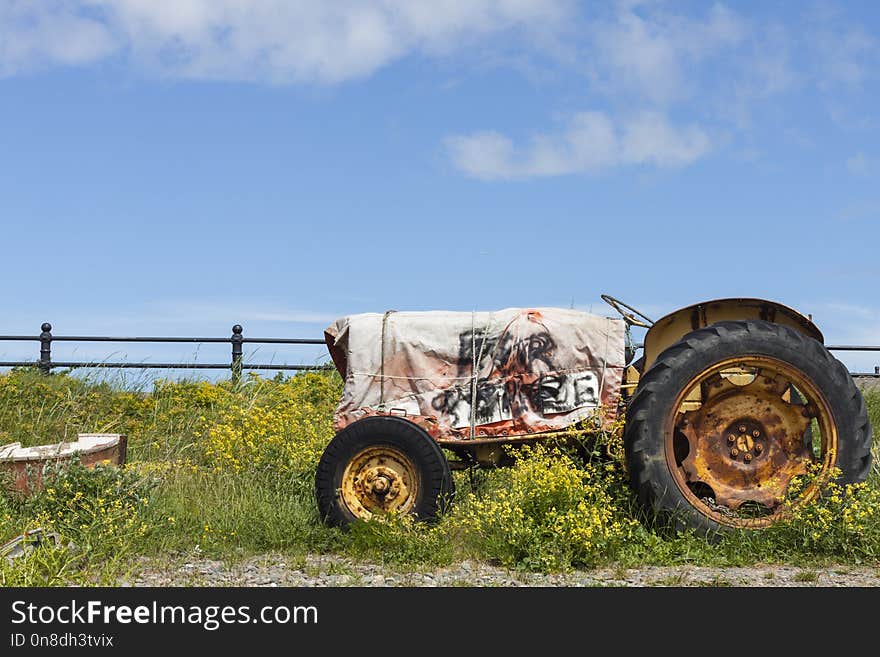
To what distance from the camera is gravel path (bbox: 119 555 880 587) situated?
18.3ft

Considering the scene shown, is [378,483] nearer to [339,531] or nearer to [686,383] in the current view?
[339,531]

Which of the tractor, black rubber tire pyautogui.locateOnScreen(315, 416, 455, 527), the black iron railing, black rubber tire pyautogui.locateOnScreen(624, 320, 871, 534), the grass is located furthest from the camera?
the black iron railing

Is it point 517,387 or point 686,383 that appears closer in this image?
point 686,383

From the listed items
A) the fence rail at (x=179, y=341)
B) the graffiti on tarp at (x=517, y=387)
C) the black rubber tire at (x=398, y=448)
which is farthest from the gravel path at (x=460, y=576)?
the fence rail at (x=179, y=341)

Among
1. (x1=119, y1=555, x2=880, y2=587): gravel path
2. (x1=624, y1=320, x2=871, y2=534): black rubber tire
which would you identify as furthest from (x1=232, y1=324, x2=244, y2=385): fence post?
(x1=624, y1=320, x2=871, y2=534): black rubber tire

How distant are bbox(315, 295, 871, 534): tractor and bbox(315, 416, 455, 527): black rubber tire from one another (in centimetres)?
1

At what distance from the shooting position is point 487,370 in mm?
6969

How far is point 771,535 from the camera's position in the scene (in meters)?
6.37

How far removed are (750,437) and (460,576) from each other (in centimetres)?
248

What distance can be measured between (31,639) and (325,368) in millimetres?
9212

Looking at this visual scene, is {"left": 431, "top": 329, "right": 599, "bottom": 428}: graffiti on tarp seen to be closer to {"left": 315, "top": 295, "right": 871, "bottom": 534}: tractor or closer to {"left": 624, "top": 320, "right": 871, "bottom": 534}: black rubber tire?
{"left": 315, "top": 295, "right": 871, "bottom": 534}: tractor

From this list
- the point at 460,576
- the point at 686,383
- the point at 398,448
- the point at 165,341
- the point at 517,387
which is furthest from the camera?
the point at 165,341

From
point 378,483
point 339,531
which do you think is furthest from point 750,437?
point 339,531

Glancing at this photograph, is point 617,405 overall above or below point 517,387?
below
